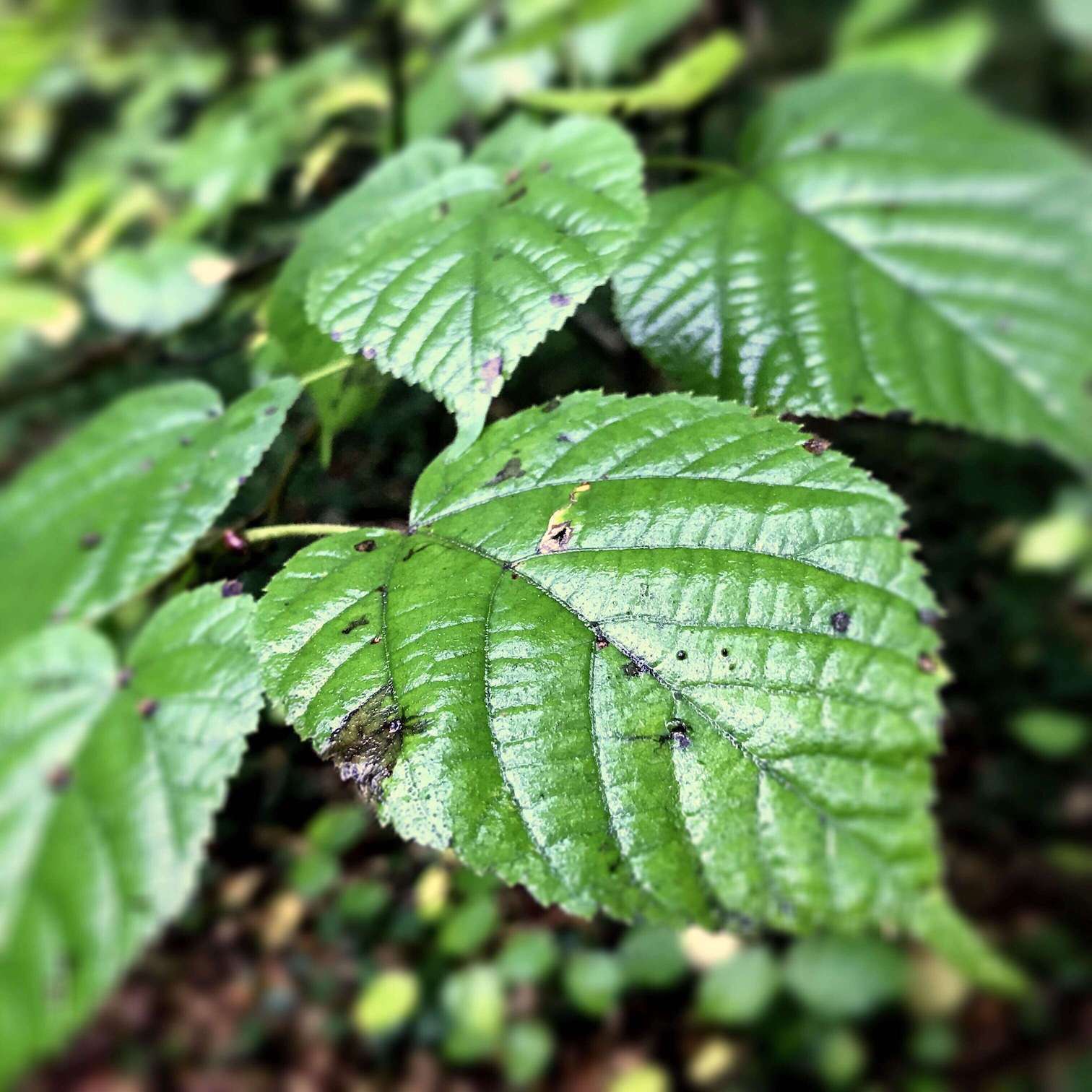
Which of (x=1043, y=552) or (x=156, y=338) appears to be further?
(x=1043, y=552)

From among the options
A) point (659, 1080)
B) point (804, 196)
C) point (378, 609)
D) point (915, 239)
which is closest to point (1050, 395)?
point (915, 239)

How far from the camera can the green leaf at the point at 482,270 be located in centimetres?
59

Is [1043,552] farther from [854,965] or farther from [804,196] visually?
[804,196]

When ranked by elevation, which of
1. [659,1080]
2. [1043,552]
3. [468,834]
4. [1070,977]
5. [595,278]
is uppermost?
[595,278]

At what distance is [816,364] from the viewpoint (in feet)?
2.26

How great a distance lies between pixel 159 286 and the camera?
1.26 metres

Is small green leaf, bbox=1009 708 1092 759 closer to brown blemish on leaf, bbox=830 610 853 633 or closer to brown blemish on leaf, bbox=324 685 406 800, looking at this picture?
brown blemish on leaf, bbox=830 610 853 633

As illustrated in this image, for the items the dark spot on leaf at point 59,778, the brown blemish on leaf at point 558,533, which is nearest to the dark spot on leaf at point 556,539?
the brown blemish on leaf at point 558,533

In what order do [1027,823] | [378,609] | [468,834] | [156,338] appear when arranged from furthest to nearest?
[1027,823], [156,338], [378,609], [468,834]

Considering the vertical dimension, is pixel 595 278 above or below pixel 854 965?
above

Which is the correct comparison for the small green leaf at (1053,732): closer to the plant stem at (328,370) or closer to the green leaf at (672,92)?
the green leaf at (672,92)

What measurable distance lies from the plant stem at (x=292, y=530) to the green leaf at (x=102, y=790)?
65 millimetres

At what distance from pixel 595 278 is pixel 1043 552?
167 centimetres

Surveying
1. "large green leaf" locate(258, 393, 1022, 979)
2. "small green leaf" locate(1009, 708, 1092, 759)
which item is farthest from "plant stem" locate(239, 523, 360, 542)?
"small green leaf" locate(1009, 708, 1092, 759)
